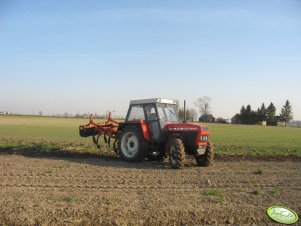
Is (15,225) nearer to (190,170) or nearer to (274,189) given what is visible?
(274,189)

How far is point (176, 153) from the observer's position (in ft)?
37.3

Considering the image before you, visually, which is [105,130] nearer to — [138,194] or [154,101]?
[154,101]

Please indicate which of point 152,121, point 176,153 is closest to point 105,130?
point 152,121

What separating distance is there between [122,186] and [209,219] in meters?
2.68

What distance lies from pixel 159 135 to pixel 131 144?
124 cm

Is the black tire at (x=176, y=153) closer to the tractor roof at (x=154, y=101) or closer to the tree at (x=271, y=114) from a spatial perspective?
the tractor roof at (x=154, y=101)

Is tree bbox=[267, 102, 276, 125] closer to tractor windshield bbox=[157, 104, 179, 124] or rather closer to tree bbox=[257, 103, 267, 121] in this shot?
tree bbox=[257, 103, 267, 121]

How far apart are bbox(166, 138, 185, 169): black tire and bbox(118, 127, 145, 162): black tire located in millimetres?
1309

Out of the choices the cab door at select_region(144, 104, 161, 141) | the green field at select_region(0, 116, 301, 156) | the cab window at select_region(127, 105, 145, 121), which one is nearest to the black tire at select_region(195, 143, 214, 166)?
the cab door at select_region(144, 104, 161, 141)

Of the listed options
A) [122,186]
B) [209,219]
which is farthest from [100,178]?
[209,219]

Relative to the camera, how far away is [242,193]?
7844mm

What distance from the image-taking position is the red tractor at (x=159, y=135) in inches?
465

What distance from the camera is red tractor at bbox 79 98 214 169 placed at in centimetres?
1180

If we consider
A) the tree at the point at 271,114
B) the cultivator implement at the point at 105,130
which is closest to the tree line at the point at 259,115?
the tree at the point at 271,114
